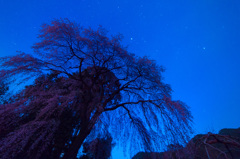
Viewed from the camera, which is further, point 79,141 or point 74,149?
point 79,141

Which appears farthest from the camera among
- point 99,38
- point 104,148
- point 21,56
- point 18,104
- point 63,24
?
point 104,148

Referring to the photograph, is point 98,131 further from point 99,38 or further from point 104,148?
point 99,38

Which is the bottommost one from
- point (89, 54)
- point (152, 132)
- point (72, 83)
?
point (152, 132)

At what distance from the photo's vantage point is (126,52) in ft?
21.1

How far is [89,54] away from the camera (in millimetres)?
6406

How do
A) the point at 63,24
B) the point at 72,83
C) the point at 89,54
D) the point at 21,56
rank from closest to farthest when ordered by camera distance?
1. the point at 21,56
2. the point at 63,24
3. the point at 89,54
4. the point at 72,83

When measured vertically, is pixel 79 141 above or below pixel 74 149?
above

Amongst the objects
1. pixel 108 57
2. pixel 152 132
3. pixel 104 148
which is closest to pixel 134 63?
pixel 108 57

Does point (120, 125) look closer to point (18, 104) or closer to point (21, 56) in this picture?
point (18, 104)

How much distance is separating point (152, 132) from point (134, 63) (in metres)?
3.76

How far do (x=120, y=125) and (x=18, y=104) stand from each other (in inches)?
207

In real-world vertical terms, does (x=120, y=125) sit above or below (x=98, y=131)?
above

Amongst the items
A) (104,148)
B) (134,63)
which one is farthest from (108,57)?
(104,148)

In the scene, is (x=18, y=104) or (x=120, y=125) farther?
(x=120, y=125)
